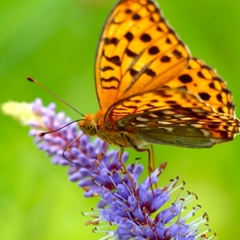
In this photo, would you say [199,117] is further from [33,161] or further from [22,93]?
[22,93]

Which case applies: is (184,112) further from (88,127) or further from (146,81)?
(88,127)

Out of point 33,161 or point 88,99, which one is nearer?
point 33,161

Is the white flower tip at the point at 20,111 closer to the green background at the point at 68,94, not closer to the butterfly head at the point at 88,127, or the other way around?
the butterfly head at the point at 88,127

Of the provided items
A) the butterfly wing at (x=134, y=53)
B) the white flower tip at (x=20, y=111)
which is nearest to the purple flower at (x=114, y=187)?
the white flower tip at (x=20, y=111)

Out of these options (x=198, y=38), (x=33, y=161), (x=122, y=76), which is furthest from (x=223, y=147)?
(x=122, y=76)

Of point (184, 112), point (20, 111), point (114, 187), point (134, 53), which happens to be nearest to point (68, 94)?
point (20, 111)

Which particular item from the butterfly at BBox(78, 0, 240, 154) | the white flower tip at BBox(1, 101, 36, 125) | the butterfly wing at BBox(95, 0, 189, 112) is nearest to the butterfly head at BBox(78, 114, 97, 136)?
the butterfly at BBox(78, 0, 240, 154)

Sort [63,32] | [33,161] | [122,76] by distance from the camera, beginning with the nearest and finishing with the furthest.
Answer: [122,76] < [33,161] < [63,32]
